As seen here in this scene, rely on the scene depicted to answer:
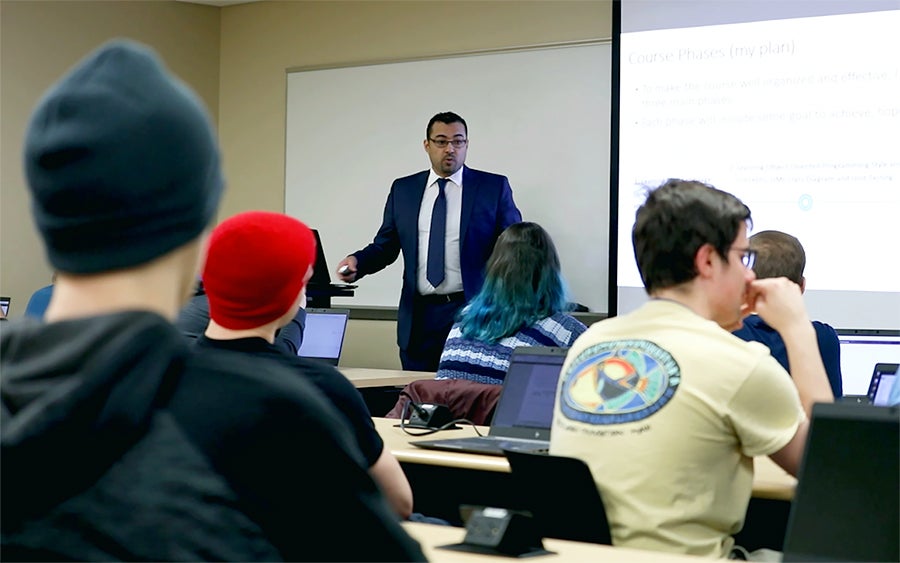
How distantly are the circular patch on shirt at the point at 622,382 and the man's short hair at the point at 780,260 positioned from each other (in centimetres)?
122

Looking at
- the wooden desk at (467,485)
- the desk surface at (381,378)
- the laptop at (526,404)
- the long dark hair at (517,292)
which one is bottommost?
the wooden desk at (467,485)

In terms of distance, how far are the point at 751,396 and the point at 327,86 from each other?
5668 mm

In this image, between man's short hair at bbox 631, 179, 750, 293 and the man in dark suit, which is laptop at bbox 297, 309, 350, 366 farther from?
man's short hair at bbox 631, 179, 750, 293

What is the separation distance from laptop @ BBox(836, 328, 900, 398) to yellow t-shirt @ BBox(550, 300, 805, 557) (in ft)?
7.05

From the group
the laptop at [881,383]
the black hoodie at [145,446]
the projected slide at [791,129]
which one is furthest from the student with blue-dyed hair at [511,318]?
the black hoodie at [145,446]

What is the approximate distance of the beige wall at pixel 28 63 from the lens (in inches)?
271

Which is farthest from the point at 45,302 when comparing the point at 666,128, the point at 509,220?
the point at 666,128

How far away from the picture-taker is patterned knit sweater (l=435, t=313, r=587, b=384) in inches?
138

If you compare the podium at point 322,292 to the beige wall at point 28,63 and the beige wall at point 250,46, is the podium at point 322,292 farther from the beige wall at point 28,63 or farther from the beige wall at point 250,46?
the beige wall at point 28,63

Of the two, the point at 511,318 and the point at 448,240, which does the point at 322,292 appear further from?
the point at 511,318

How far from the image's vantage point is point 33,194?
3.03 ft

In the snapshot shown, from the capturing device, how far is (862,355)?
13.2 feet

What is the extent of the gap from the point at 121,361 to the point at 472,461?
1.71 meters

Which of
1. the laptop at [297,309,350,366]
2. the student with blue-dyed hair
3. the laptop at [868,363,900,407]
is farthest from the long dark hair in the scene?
the laptop at [297,309,350,366]
